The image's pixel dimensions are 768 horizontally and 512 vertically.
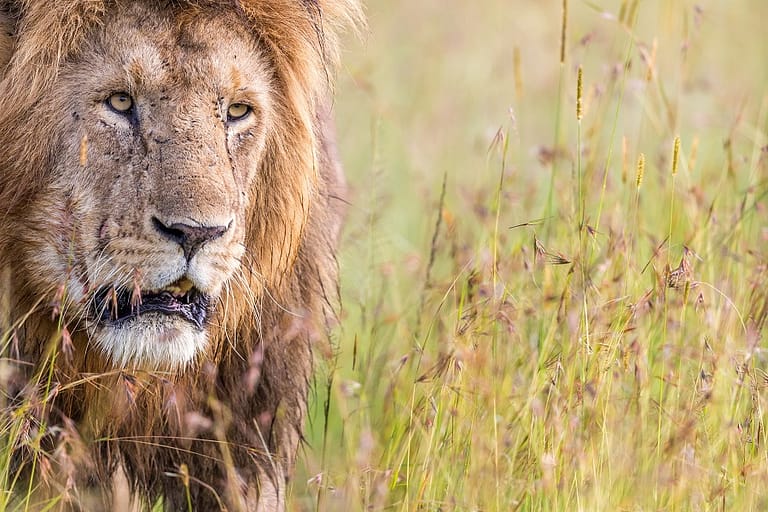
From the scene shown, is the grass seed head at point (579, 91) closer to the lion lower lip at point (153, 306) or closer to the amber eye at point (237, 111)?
the amber eye at point (237, 111)

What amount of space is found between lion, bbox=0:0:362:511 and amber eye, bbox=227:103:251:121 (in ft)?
0.03

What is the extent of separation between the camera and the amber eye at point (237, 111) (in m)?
3.12

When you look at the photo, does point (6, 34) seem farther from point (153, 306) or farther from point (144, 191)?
point (153, 306)

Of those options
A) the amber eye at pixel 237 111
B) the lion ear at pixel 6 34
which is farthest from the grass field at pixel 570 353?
the lion ear at pixel 6 34

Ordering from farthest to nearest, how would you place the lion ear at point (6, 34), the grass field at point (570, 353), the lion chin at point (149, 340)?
the lion ear at point (6, 34), the lion chin at point (149, 340), the grass field at point (570, 353)

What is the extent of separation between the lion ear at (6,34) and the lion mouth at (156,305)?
613mm

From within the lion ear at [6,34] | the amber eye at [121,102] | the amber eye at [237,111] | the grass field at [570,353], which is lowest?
the grass field at [570,353]

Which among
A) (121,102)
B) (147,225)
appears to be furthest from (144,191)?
(121,102)

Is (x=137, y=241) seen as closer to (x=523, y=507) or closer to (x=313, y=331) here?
(x=313, y=331)

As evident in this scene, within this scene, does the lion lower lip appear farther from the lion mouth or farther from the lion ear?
the lion ear

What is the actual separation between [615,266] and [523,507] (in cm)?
103

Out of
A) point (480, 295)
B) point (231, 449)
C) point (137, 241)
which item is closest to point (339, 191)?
point (480, 295)

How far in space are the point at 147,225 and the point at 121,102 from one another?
0.34 meters

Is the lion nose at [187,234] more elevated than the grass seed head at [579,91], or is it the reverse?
the grass seed head at [579,91]
